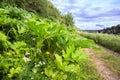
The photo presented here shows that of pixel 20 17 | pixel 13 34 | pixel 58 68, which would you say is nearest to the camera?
pixel 58 68

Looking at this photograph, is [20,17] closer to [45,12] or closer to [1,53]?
[1,53]

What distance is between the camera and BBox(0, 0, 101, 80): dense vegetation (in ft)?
6.32

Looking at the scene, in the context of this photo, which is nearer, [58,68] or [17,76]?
[17,76]

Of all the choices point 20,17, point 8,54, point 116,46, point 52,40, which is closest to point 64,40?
point 52,40

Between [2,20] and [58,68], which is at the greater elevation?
[2,20]

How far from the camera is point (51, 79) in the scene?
195 centimetres

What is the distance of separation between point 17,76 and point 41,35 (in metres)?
0.43

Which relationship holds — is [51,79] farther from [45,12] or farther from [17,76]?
[45,12]

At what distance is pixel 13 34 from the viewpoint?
91.5 inches

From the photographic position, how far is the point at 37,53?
2146 millimetres

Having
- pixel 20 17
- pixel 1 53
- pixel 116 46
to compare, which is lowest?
pixel 116 46

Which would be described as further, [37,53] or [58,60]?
[37,53]

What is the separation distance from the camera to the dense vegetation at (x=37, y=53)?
1.92 meters

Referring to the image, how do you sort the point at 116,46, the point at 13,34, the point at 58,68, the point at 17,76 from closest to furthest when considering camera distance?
the point at 17,76
the point at 58,68
the point at 13,34
the point at 116,46
